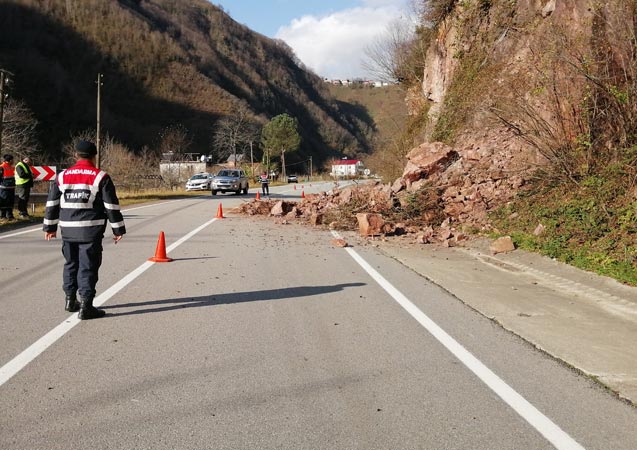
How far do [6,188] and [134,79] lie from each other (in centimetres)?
11642

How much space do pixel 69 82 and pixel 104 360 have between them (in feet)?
395

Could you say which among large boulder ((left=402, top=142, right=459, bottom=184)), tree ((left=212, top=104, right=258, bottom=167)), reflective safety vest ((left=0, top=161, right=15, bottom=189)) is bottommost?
reflective safety vest ((left=0, top=161, right=15, bottom=189))

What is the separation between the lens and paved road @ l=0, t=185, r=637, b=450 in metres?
3.42

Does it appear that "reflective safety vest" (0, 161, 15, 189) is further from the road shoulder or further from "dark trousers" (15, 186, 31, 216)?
the road shoulder

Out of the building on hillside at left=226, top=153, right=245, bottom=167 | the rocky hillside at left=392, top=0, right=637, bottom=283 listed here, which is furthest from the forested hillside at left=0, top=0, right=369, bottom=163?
the rocky hillside at left=392, top=0, right=637, bottom=283

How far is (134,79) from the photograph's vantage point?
408ft

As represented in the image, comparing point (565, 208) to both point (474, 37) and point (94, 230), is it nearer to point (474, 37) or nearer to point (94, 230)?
point (94, 230)

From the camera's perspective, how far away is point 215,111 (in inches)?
4943

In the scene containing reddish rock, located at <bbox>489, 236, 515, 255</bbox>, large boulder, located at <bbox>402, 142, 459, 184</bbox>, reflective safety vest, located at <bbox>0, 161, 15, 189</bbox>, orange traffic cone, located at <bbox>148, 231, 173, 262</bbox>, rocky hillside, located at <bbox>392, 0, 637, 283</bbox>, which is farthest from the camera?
large boulder, located at <bbox>402, 142, 459, 184</bbox>

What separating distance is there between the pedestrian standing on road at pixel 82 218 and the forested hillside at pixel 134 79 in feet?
268

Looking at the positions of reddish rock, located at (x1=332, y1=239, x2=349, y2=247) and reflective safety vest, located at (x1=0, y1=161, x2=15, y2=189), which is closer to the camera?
reddish rock, located at (x1=332, y1=239, x2=349, y2=247)

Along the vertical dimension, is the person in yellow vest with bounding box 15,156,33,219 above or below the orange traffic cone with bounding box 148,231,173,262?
above

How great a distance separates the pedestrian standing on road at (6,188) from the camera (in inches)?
651

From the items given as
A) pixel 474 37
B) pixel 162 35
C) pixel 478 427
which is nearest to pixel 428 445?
pixel 478 427
